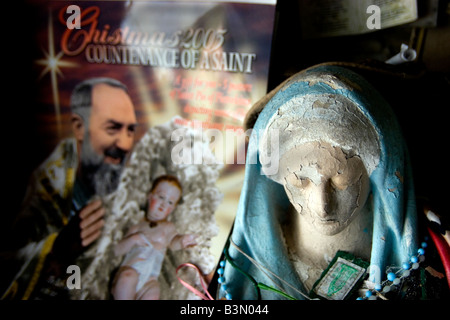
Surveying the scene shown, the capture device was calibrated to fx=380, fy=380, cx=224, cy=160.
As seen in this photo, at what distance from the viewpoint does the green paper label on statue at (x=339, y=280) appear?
2.99 ft

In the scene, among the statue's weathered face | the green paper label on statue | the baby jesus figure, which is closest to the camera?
the statue's weathered face

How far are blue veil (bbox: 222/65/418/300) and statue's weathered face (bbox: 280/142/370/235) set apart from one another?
0.21 ft

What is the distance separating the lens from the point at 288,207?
1.04 metres

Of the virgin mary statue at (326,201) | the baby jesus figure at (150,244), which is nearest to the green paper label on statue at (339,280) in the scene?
the virgin mary statue at (326,201)

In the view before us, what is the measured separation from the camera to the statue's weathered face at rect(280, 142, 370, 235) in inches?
30.9

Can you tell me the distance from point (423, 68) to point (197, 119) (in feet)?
2.37

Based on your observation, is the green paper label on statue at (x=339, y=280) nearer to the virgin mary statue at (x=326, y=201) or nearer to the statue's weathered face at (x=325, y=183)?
the virgin mary statue at (x=326, y=201)

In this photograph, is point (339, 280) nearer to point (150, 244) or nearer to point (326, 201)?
point (326, 201)

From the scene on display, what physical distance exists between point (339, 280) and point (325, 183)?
28 cm

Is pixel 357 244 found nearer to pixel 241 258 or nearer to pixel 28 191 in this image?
pixel 241 258

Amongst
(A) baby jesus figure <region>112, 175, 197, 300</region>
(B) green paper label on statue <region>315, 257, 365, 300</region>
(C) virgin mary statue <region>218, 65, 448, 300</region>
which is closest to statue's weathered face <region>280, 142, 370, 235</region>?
(C) virgin mary statue <region>218, 65, 448, 300</region>

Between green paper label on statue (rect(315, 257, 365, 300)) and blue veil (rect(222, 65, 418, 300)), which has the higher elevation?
blue veil (rect(222, 65, 418, 300))

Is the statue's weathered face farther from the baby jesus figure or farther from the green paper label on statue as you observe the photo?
the baby jesus figure
